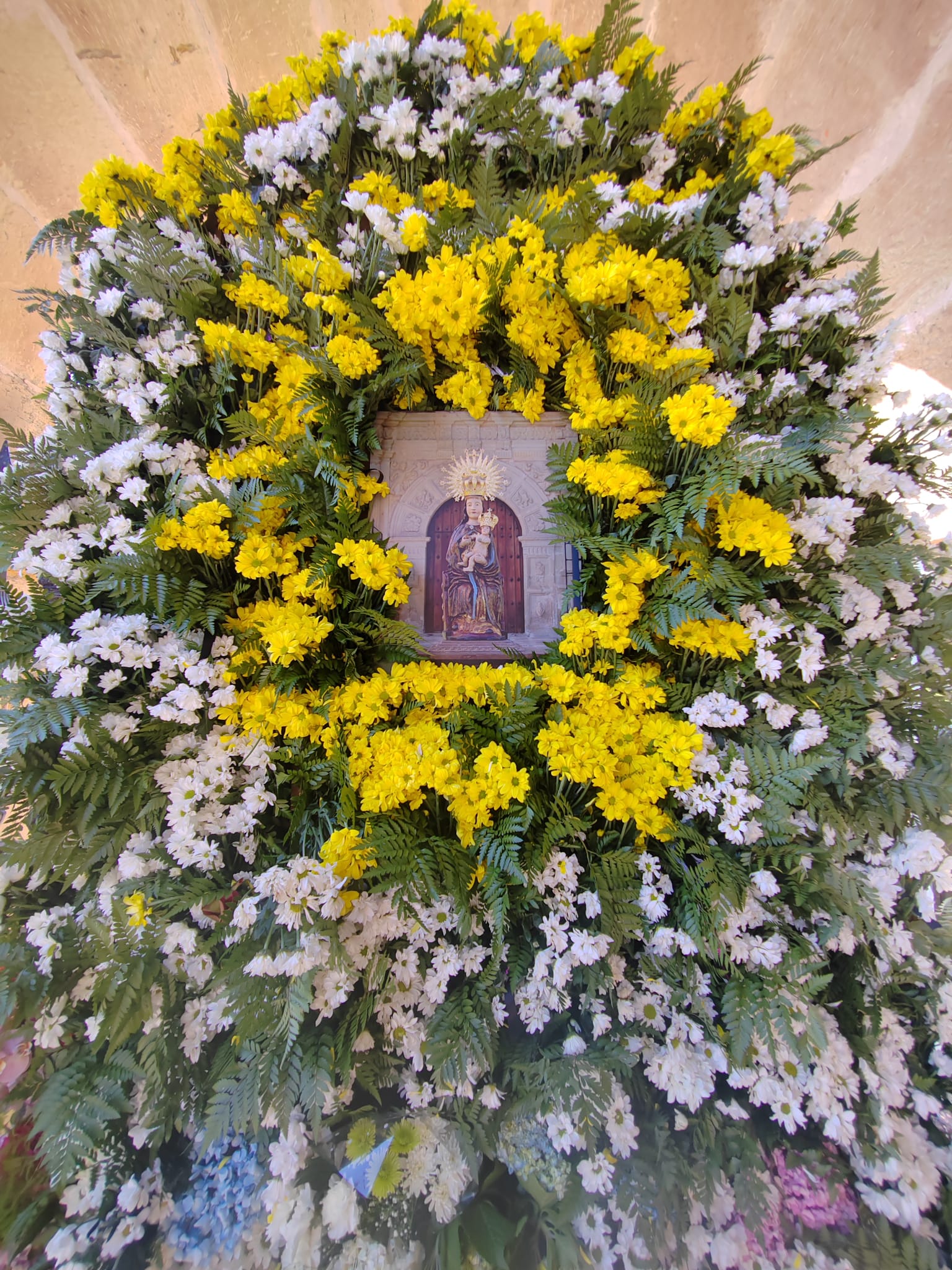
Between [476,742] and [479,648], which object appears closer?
[476,742]

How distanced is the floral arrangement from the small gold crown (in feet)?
0.58

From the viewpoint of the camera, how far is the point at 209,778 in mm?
1487

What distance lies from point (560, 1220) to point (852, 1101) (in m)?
0.75

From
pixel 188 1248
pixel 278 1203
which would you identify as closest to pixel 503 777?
pixel 278 1203

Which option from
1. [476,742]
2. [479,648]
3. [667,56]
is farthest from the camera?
[667,56]

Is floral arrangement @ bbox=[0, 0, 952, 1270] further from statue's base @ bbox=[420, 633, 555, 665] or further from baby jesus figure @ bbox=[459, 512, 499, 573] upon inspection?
baby jesus figure @ bbox=[459, 512, 499, 573]

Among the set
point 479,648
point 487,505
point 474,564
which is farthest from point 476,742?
point 487,505

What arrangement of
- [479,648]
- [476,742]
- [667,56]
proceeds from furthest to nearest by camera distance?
[667,56], [479,648], [476,742]

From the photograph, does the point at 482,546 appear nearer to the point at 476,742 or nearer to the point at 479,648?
the point at 479,648

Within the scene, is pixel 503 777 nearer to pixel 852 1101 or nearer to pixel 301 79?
pixel 852 1101

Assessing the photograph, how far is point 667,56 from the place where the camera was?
2.18 metres

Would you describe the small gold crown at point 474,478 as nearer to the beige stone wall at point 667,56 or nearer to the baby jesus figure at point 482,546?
the baby jesus figure at point 482,546

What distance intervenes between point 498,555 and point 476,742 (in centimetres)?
60

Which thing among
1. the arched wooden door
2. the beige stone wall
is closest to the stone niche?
the arched wooden door
